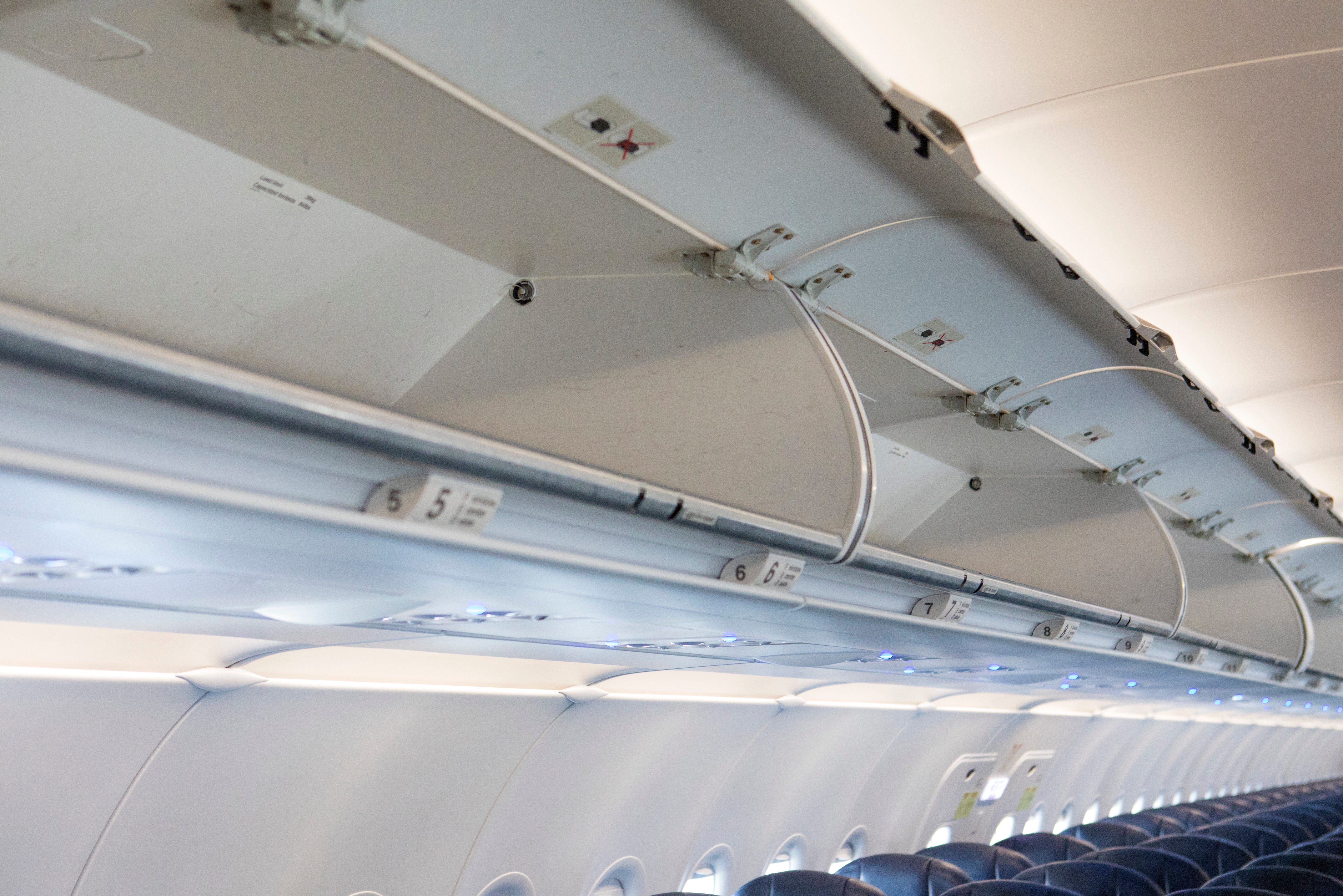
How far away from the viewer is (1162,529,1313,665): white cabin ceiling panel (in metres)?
7.00

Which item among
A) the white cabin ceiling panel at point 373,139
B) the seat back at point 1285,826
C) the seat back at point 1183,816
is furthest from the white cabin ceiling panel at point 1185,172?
the seat back at point 1183,816

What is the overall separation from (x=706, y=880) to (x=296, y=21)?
6.73m

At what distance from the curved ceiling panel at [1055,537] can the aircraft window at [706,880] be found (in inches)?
131

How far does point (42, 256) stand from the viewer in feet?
6.25

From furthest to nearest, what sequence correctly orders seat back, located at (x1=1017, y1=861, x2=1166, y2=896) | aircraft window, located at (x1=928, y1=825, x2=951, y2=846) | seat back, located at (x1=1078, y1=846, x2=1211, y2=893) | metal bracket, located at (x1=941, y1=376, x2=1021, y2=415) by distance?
aircraft window, located at (x1=928, y1=825, x2=951, y2=846)
seat back, located at (x1=1078, y1=846, x2=1211, y2=893)
seat back, located at (x1=1017, y1=861, x2=1166, y2=896)
metal bracket, located at (x1=941, y1=376, x2=1021, y2=415)

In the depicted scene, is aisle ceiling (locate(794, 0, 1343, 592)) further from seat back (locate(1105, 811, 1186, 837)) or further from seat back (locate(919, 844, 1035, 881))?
seat back (locate(1105, 811, 1186, 837))

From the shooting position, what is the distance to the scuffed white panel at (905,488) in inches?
179

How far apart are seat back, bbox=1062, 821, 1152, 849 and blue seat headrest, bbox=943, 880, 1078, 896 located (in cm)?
503

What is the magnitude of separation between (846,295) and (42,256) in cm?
213

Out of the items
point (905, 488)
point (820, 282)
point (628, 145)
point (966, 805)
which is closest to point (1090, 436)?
point (905, 488)

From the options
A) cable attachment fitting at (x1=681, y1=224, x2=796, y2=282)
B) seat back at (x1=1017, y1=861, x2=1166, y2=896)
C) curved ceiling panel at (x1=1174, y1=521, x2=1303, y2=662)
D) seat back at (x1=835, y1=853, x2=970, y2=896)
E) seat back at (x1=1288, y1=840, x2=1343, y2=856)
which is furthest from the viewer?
seat back at (x1=1288, y1=840, x2=1343, y2=856)

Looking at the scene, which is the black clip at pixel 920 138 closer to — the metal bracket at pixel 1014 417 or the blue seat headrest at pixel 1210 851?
the metal bracket at pixel 1014 417

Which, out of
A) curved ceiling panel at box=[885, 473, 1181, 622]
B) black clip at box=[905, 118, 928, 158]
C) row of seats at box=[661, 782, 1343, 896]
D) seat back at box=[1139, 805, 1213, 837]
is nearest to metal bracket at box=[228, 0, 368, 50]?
black clip at box=[905, 118, 928, 158]

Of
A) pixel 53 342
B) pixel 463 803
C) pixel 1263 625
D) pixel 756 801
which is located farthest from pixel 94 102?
pixel 1263 625
